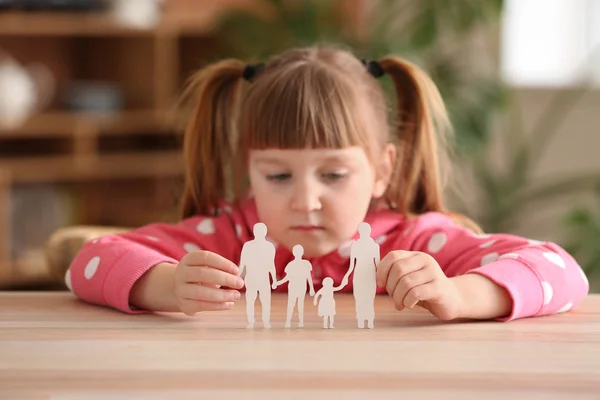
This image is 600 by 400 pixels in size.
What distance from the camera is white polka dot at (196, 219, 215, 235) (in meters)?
1.49

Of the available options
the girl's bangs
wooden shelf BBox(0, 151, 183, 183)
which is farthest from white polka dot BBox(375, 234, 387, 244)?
wooden shelf BBox(0, 151, 183, 183)

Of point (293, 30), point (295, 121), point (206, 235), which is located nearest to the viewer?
point (295, 121)

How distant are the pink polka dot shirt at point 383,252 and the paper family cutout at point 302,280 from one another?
0.16 meters

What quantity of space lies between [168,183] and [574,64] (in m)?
1.67

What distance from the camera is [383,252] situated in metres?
1.48

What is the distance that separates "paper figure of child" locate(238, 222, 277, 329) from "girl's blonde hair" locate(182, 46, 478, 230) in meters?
0.32

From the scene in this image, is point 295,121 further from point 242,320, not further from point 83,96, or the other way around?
point 83,96

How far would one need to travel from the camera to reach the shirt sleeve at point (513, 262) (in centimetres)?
117

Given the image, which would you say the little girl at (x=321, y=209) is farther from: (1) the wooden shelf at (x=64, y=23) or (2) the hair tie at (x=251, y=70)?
(1) the wooden shelf at (x=64, y=23)

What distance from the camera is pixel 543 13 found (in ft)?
12.7

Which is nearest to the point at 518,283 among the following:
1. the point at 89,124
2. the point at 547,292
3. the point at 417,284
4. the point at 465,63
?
the point at 547,292

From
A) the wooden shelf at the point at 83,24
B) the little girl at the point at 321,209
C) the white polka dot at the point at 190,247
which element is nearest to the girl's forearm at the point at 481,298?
the little girl at the point at 321,209

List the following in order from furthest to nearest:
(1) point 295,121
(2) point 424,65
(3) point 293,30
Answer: (3) point 293,30 → (2) point 424,65 → (1) point 295,121

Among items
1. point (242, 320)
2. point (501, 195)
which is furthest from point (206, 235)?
point (501, 195)
